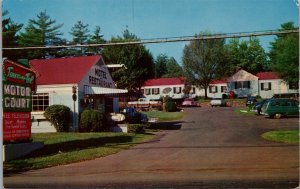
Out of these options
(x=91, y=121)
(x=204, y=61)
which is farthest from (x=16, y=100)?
(x=204, y=61)

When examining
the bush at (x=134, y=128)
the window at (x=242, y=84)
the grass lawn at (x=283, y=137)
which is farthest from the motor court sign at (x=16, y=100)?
the window at (x=242, y=84)

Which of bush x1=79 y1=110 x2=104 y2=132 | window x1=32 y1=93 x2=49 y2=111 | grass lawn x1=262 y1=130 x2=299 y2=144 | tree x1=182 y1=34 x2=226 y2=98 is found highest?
tree x1=182 y1=34 x2=226 y2=98

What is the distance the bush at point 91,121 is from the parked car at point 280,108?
12696 mm

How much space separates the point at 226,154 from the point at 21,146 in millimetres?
8028

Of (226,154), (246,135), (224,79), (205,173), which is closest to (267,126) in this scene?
(246,135)

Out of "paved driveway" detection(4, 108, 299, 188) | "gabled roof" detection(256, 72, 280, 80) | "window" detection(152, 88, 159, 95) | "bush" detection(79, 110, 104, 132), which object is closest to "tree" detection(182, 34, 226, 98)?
"gabled roof" detection(256, 72, 280, 80)

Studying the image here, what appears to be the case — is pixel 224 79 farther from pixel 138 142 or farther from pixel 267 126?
pixel 138 142

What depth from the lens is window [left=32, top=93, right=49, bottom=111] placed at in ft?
73.8

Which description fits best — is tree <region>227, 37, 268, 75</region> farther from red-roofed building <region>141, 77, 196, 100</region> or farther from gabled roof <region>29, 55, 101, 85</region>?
gabled roof <region>29, 55, 101, 85</region>

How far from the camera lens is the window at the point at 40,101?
22500mm

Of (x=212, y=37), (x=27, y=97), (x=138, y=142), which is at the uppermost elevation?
(x=212, y=37)

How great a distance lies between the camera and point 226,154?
13.1m

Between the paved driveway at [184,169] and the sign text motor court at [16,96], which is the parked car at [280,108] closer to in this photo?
the paved driveway at [184,169]

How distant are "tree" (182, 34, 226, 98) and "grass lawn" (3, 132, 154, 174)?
3336cm
